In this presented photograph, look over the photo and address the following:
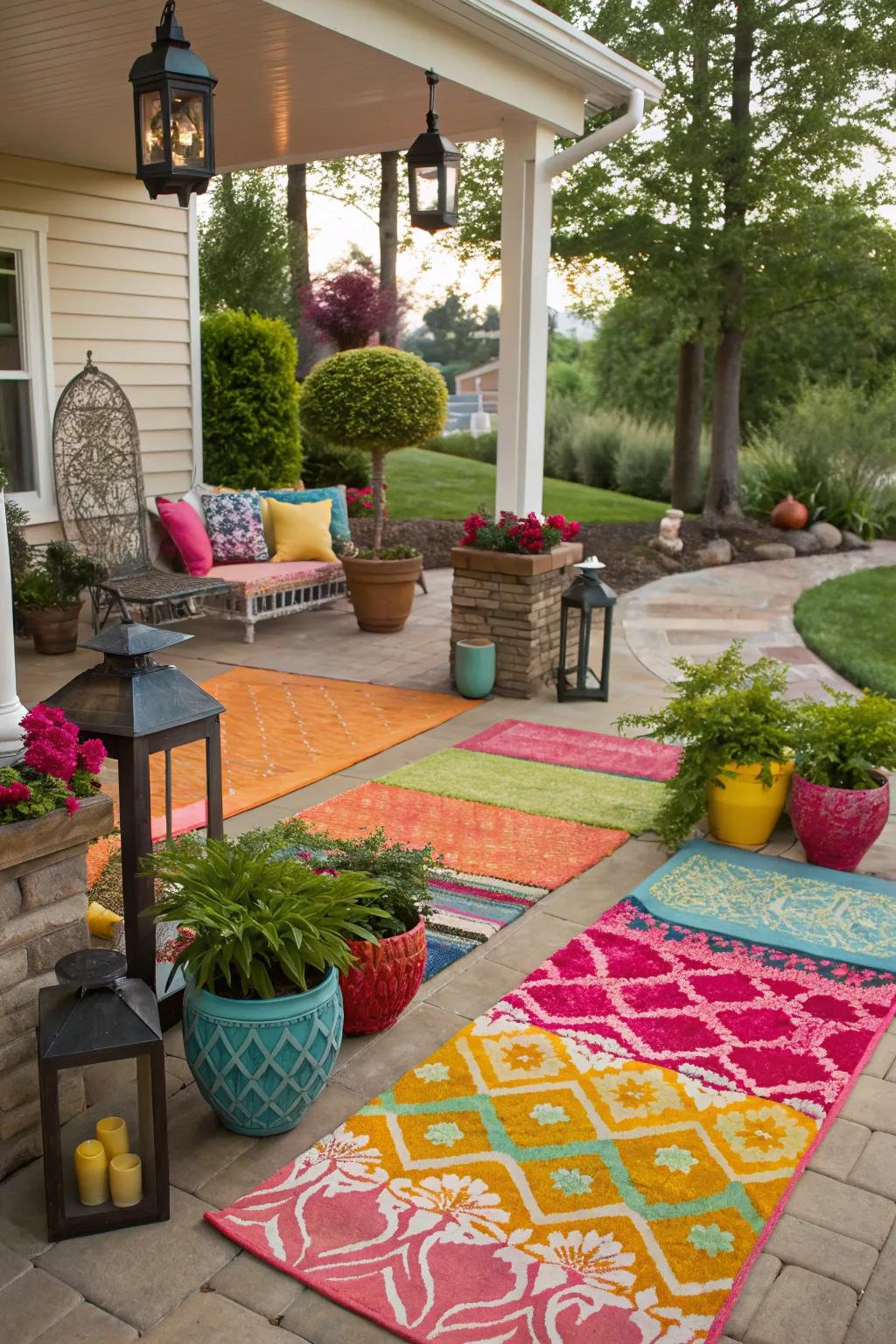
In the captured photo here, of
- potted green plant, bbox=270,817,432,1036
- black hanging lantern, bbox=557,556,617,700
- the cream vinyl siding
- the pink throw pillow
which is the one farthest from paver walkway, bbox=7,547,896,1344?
the cream vinyl siding

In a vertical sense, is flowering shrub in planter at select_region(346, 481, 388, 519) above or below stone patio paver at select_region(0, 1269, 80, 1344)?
above

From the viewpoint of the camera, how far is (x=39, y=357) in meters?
7.34

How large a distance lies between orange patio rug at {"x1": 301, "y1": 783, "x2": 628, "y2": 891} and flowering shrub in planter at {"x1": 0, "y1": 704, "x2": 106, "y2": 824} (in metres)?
1.72

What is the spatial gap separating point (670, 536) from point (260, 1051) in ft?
29.7

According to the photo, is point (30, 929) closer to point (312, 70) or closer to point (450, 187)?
point (450, 187)

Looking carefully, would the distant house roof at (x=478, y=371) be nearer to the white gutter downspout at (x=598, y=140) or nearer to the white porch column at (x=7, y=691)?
the white gutter downspout at (x=598, y=140)

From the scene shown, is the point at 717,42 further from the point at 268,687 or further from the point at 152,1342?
the point at 152,1342

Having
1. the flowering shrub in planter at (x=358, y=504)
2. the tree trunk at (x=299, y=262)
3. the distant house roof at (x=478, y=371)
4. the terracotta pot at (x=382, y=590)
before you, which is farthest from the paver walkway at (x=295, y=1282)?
the distant house roof at (x=478, y=371)

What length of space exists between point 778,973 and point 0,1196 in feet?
6.95

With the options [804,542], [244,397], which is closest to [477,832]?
[244,397]

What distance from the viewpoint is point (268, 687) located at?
646cm

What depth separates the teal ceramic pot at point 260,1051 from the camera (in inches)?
101

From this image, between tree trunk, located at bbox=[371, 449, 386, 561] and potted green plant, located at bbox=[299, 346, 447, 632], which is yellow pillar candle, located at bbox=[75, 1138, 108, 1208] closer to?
potted green plant, located at bbox=[299, 346, 447, 632]

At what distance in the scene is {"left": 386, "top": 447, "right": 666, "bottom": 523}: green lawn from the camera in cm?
1266
